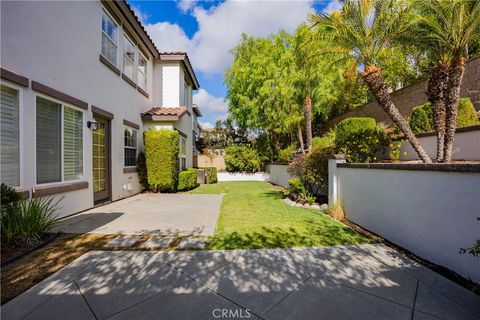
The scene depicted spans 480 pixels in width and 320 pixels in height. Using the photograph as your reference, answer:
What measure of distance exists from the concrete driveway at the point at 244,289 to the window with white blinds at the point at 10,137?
8.52 ft

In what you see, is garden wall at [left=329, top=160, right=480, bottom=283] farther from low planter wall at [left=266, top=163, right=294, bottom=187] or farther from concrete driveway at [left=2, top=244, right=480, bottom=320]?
low planter wall at [left=266, top=163, right=294, bottom=187]

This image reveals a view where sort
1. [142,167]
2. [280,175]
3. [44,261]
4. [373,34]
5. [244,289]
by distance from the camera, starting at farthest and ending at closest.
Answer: [280,175] → [142,167] → [373,34] → [44,261] → [244,289]

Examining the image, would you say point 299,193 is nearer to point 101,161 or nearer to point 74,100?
point 101,161

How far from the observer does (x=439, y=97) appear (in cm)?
499

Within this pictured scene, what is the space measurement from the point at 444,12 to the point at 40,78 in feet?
28.4

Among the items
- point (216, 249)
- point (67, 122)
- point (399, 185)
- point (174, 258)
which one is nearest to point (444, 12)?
point (399, 185)

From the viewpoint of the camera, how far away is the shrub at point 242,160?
1938 centimetres

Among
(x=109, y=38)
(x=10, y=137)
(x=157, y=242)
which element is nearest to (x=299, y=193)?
Answer: (x=157, y=242)

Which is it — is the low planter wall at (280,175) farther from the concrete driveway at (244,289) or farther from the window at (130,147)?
the concrete driveway at (244,289)

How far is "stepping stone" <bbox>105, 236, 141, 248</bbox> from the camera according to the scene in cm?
437

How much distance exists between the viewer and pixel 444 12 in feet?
15.5

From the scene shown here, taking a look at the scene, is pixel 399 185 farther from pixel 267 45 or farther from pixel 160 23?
pixel 267 45

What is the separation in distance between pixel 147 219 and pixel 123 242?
1.73 m

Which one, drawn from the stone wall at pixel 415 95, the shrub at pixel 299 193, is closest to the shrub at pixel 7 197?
the shrub at pixel 299 193
